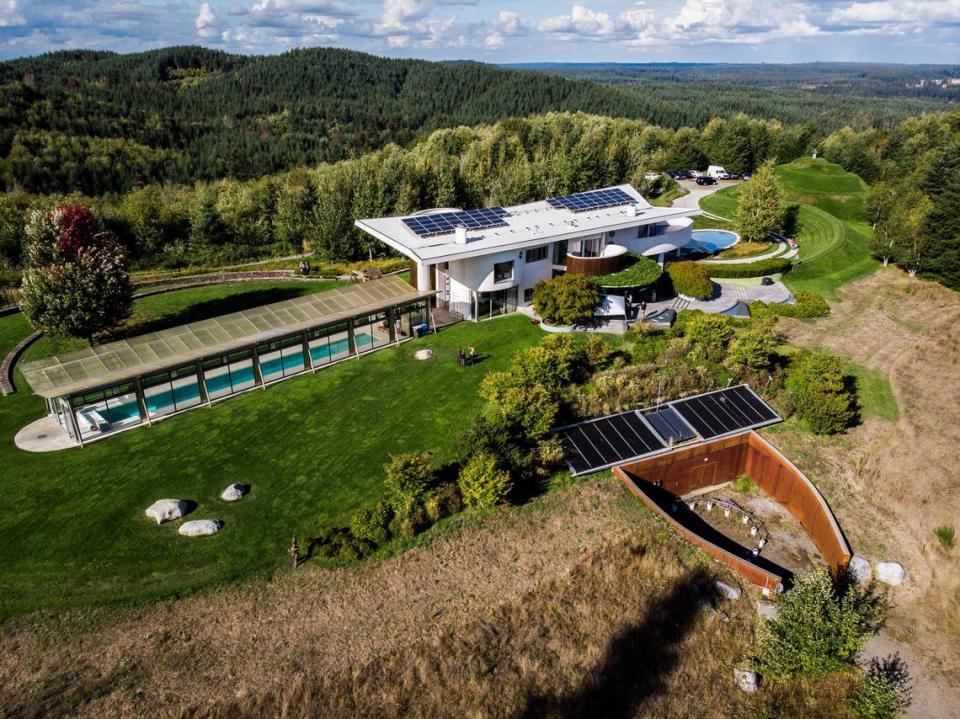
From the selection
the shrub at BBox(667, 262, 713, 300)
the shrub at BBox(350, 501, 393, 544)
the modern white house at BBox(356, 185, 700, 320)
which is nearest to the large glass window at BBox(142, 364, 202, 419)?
the shrub at BBox(350, 501, 393, 544)

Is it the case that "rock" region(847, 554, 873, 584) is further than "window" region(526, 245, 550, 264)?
No

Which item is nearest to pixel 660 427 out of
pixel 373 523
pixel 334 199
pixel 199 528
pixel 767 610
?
pixel 767 610

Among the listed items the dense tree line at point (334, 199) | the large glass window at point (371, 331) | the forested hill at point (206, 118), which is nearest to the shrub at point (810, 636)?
the large glass window at point (371, 331)

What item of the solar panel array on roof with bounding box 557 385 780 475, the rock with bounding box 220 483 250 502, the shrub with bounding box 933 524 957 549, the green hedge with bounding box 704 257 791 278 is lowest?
the shrub with bounding box 933 524 957 549

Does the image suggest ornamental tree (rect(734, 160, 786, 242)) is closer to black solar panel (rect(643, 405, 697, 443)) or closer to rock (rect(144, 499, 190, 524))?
black solar panel (rect(643, 405, 697, 443))

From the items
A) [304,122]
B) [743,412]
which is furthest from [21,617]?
[304,122]

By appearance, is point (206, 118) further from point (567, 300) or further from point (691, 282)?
point (691, 282)
